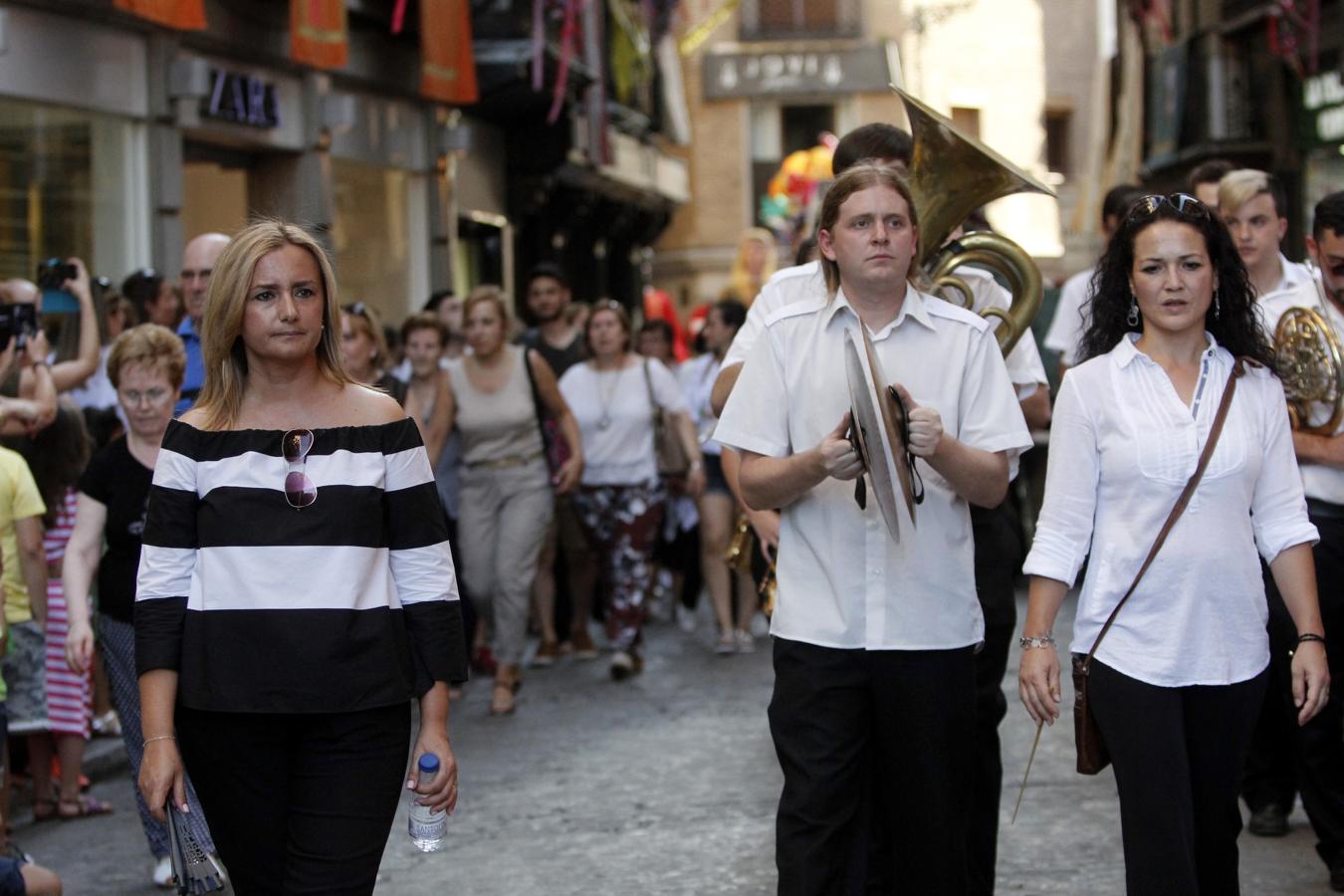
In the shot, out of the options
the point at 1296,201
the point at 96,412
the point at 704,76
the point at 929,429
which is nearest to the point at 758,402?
the point at 929,429

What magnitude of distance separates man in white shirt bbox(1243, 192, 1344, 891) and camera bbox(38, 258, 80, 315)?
5047 mm

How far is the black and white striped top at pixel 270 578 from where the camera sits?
3869mm

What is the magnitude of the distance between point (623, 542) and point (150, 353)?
5.44 metres

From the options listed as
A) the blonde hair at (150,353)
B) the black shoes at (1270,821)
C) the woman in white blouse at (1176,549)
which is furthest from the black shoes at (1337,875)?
the blonde hair at (150,353)

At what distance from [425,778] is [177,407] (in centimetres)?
262

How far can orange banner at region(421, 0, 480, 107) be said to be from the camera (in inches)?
728

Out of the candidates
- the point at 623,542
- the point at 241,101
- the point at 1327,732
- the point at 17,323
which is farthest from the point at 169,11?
the point at 1327,732

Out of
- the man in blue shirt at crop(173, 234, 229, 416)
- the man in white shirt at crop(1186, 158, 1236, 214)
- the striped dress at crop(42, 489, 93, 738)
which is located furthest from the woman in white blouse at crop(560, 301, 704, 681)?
the man in white shirt at crop(1186, 158, 1236, 214)

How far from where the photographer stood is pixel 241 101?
15531 millimetres

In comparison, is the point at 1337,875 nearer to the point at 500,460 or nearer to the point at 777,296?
the point at 777,296

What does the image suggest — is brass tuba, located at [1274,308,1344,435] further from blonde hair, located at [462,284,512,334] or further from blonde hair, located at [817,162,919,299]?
blonde hair, located at [462,284,512,334]

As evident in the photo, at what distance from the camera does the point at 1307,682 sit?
4.47m

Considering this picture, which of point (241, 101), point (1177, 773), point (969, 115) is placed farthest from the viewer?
point (969, 115)

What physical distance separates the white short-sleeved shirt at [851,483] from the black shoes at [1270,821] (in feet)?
8.51
